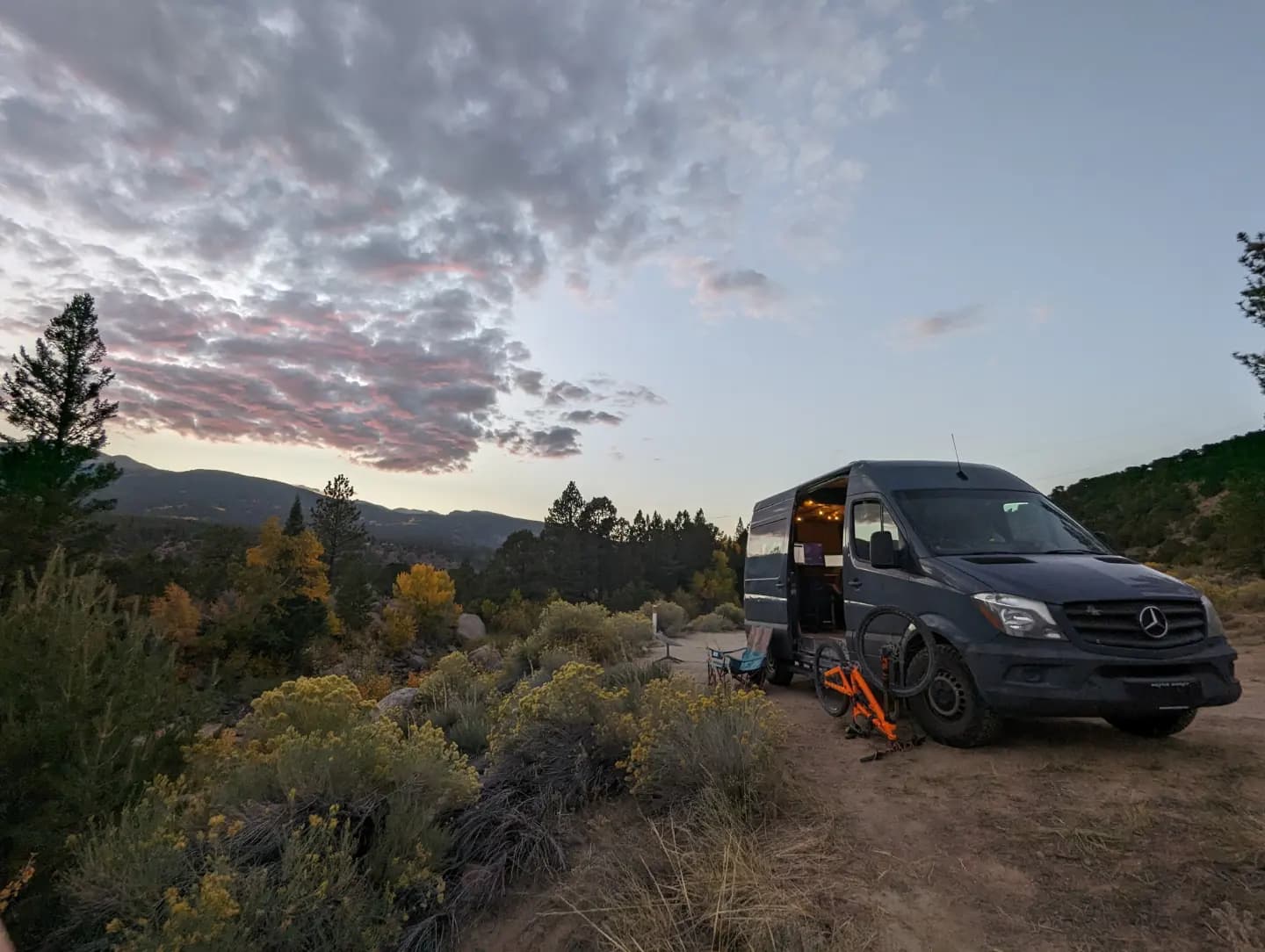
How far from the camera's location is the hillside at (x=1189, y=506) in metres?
18.9

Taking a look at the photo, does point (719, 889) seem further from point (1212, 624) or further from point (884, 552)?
point (1212, 624)

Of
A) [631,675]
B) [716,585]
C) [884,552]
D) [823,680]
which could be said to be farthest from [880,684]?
[716,585]

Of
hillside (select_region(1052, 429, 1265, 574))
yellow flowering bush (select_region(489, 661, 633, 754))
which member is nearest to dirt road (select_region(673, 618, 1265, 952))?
yellow flowering bush (select_region(489, 661, 633, 754))

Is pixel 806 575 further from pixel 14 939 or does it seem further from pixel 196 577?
pixel 196 577

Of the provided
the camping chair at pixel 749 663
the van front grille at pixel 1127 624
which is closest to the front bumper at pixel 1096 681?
the van front grille at pixel 1127 624

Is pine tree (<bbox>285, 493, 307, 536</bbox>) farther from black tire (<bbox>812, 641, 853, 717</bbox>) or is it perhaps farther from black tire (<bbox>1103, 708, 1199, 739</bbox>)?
black tire (<bbox>1103, 708, 1199, 739</bbox>)

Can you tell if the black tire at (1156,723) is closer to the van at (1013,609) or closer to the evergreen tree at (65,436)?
the van at (1013,609)

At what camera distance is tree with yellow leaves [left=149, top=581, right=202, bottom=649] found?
Result: 26672 mm

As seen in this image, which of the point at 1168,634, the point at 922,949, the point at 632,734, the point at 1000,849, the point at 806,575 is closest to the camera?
the point at 922,949

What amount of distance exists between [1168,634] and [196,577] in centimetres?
4013

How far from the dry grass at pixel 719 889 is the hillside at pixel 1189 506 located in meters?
11.9

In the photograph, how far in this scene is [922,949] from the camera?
3.08 m

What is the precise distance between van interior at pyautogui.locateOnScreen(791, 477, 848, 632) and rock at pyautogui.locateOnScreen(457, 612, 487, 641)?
30821mm

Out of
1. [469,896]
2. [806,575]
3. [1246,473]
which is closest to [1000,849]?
[469,896]
